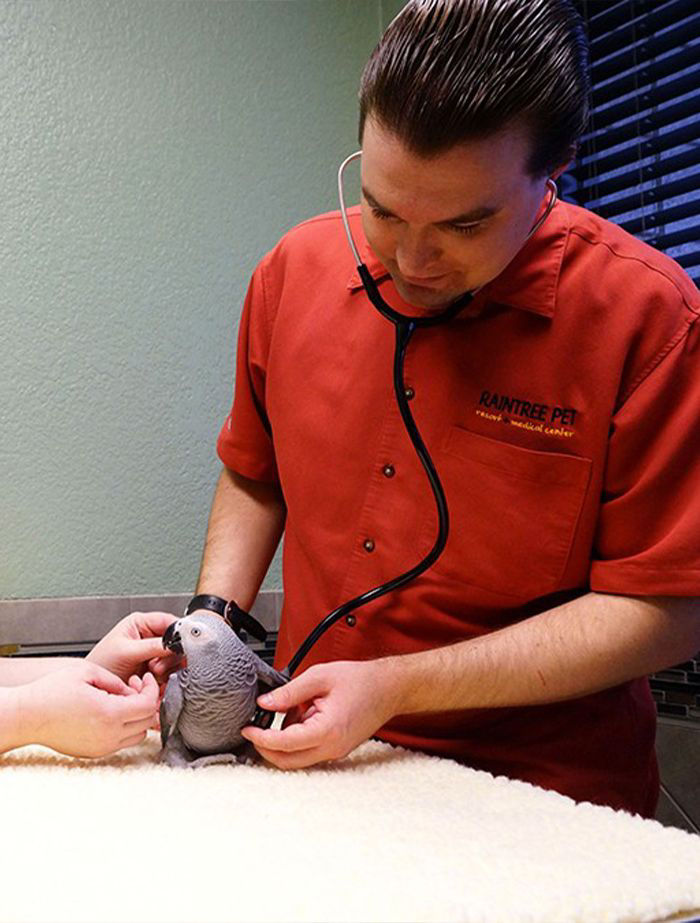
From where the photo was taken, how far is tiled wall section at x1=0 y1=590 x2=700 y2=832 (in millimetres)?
1656

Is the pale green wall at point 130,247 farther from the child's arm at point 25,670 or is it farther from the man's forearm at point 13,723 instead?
the man's forearm at point 13,723

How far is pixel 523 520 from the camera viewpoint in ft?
3.83

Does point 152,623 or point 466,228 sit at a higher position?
point 466,228

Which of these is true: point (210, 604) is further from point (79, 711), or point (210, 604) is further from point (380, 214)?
point (380, 214)

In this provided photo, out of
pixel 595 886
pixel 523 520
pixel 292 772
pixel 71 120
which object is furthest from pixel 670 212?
pixel 595 886

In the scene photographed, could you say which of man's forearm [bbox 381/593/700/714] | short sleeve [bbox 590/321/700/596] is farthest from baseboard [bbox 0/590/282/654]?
short sleeve [bbox 590/321/700/596]

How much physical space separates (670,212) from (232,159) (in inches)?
32.3

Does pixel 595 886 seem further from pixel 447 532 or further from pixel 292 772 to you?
pixel 447 532

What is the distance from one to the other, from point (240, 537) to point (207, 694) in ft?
1.56

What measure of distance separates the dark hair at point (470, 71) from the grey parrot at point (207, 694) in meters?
0.51

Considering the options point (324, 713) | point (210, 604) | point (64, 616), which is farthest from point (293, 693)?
point (64, 616)

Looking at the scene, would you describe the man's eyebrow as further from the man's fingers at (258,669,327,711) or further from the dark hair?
the man's fingers at (258,669,327,711)

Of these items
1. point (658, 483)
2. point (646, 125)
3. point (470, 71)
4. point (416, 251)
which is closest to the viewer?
point (470, 71)

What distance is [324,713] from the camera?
0.95m
